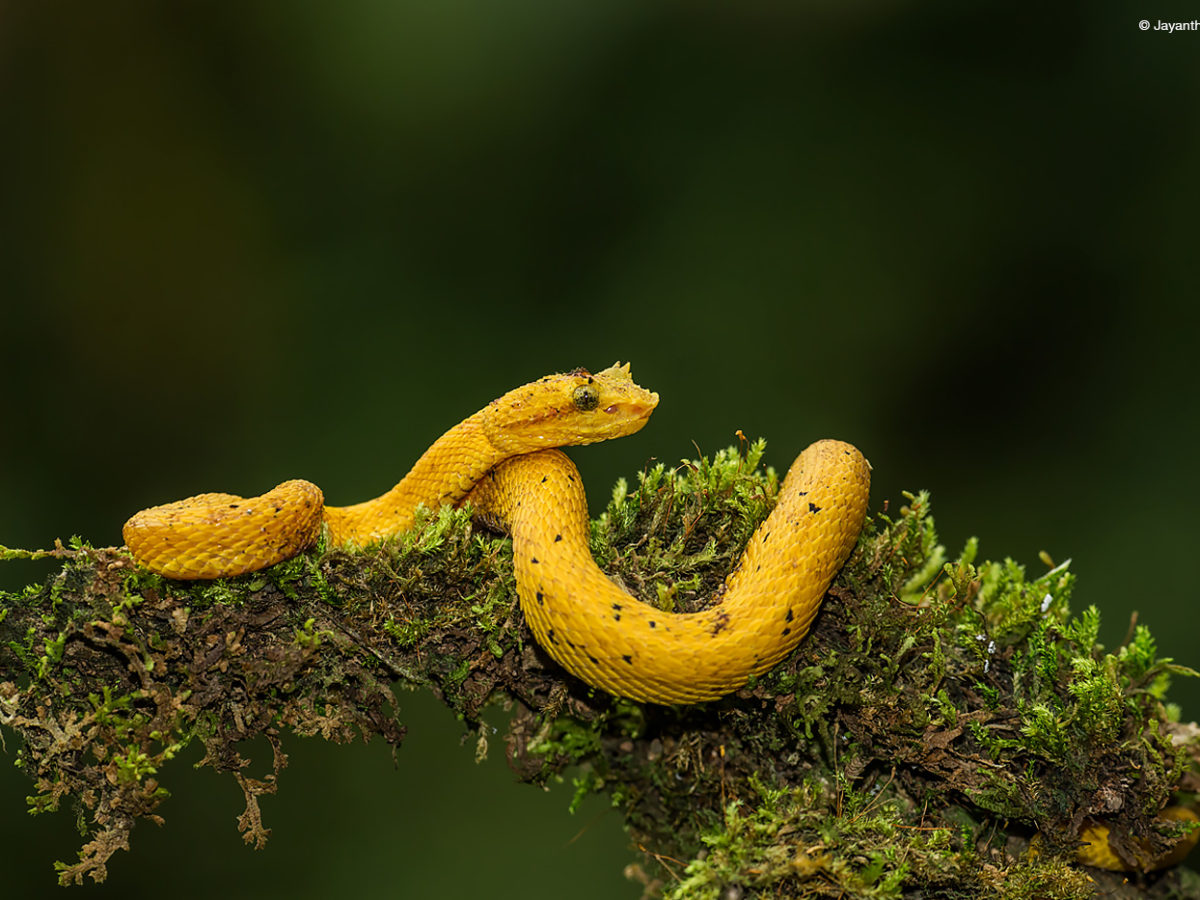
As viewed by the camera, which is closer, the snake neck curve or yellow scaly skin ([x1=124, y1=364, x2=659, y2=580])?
yellow scaly skin ([x1=124, y1=364, x2=659, y2=580])

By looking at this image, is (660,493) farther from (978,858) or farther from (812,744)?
(978,858)

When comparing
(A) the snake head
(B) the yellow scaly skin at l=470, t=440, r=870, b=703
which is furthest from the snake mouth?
(B) the yellow scaly skin at l=470, t=440, r=870, b=703

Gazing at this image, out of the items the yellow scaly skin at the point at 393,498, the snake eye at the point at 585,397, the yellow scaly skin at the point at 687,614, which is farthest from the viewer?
the snake eye at the point at 585,397

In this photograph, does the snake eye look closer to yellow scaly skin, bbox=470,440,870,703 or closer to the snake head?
the snake head

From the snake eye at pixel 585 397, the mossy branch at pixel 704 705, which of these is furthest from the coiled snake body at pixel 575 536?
the mossy branch at pixel 704 705

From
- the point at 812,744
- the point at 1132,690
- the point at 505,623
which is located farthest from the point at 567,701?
the point at 1132,690

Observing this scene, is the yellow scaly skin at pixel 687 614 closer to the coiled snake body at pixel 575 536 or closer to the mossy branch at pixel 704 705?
the coiled snake body at pixel 575 536
